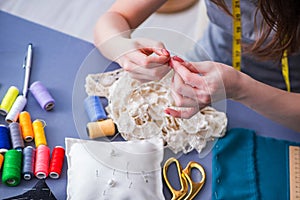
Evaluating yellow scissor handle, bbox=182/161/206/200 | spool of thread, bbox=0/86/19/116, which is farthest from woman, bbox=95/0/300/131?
spool of thread, bbox=0/86/19/116

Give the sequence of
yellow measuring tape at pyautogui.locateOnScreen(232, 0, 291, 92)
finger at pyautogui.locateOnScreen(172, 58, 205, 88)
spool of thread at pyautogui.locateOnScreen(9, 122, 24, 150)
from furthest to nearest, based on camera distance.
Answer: yellow measuring tape at pyautogui.locateOnScreen(232, 0, 291, 92) → spool of thread at pyautogui.locateOnScreen(9, 122, 24, 150) → finger at pyautogui.locateOnScreen(172, 58, 205, 88)

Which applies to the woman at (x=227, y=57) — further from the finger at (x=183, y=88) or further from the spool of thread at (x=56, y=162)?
the spool of thread at (x=56, y=162)

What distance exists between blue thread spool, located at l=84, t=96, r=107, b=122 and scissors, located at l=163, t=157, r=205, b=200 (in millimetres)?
165

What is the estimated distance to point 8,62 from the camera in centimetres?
112

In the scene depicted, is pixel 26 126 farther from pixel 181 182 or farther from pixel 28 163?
pixel 181 182

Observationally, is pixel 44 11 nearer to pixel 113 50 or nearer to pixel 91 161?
pixel 113 50

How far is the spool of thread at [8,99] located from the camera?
1010 millimetres

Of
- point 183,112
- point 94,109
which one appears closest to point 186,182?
point 183,112

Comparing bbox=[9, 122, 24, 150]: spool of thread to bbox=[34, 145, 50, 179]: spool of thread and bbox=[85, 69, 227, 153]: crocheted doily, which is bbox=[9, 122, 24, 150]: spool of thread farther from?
bbox=[85, 69, 227, 153]: crocheted doily

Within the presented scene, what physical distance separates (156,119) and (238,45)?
0.37 meters

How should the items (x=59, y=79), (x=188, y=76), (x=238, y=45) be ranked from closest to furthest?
(x=188, y=76) → (x=59, y=79) → (x=238, y=45)

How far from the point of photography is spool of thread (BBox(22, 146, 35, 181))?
92cm

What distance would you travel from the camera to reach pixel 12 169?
905mm

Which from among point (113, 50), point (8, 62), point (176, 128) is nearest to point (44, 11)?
point (8, 62)
